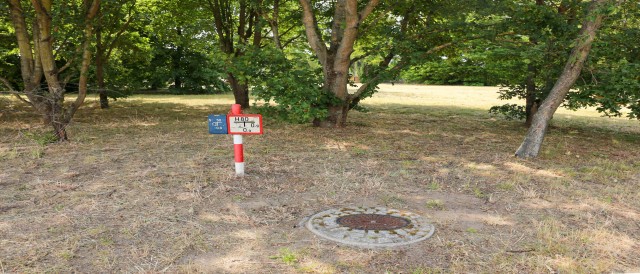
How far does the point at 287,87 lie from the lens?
8.82m

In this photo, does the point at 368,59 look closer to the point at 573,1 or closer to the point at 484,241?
the point at 573,1

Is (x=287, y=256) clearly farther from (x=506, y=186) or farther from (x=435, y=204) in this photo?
(x=506, y=186)

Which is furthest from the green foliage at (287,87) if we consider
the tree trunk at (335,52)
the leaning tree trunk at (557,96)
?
the leaning tree trunk at (557,96)

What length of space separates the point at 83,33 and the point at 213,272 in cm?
769

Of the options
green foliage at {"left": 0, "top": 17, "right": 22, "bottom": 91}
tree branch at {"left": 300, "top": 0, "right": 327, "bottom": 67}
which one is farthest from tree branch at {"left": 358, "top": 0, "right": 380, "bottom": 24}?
green foliage at {"left": 0, "top": 17, "right": 22, "bottom": 91}

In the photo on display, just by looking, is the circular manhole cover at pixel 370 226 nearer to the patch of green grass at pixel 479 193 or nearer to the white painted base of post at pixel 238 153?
the patch of green grass at pixel 479 193

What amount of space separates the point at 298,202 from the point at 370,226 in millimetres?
1093

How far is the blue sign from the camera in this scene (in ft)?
17.6

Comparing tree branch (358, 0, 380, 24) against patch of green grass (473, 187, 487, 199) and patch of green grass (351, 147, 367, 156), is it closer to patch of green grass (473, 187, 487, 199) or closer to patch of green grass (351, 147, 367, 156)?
patch of green grass (351, 147, 367, 156)

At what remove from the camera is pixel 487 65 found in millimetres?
11523

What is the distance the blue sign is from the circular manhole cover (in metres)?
1.88

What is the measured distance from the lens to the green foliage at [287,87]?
8586mm

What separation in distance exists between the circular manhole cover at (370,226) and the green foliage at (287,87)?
434 cm

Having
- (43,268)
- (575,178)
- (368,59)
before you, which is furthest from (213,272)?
(368,59)
